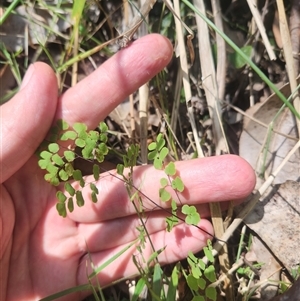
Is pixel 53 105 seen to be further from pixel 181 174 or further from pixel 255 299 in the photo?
pixel 255 299

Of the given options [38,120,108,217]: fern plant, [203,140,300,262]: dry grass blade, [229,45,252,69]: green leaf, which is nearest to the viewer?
[38,120,108,217]: fern plant

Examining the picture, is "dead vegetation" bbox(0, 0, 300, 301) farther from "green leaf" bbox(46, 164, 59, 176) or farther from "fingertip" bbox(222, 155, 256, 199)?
"green leaf" bbox(46, 164, 59, 176)

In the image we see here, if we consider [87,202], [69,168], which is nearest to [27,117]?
[69,168]

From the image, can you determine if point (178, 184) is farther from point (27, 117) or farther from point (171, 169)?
point (27, 117)

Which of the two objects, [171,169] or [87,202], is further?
[87,202]

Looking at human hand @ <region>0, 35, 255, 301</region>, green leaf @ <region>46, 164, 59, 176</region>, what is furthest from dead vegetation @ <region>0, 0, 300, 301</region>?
green leaf @ <region>46, 164, 59, 176</region>

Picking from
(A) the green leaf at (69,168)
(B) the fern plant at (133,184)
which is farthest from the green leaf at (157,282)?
(A) the green leaf at (69,168)
